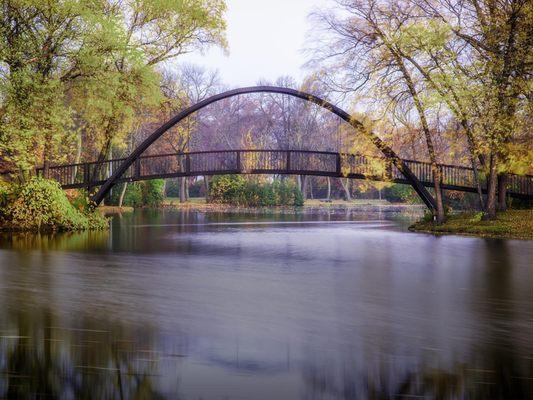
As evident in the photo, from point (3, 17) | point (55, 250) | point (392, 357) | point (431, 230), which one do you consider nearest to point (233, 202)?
point (431, 230)

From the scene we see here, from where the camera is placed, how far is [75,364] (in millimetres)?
7426

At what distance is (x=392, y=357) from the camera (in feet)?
26.3

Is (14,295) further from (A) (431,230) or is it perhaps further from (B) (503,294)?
(A) (431,230)

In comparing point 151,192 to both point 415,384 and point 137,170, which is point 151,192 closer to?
point 137,170

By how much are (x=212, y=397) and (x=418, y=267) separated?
491 inches

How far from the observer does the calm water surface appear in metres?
6.81

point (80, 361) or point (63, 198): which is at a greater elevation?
point (63, 198)

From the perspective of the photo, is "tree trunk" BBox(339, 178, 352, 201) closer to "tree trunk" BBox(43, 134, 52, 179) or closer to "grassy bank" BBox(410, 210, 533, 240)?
"grassy bank" BBox(410, 210, 533, 240)

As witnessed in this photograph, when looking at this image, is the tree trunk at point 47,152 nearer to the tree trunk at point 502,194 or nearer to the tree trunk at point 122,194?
the tree trunk at point 502,194

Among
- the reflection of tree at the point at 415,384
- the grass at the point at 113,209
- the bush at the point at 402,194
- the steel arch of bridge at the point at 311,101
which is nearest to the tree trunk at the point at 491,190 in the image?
the steel arch of bridge at the point at 311,101

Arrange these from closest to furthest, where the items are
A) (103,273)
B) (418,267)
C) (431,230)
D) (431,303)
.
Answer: (431,303), (103,273), (418,267), (431,230)

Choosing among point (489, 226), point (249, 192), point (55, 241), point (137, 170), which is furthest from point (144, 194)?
point (489, 226)

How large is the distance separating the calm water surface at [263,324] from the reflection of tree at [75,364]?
0.07 ft

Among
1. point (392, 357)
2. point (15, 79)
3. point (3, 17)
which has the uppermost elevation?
point (3, 17)
